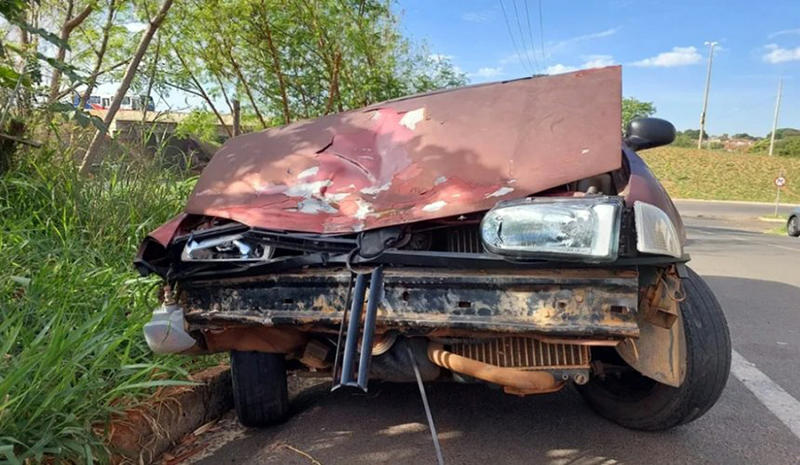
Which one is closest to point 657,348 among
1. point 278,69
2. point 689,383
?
point 689,383

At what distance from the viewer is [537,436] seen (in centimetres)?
275

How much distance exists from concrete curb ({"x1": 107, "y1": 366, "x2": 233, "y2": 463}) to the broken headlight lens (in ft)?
2.68

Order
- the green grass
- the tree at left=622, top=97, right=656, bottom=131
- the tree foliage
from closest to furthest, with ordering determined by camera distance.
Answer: the tree foliage, the green grass, the tree at left=622, top=97, right=656, bottom=131

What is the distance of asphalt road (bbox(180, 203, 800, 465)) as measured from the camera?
8.45 ft

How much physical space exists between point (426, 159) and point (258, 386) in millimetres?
1287

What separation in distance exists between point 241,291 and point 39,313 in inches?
54.6

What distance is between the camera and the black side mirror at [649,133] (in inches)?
115

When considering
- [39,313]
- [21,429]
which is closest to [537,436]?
[21,429]

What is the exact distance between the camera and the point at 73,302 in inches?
127

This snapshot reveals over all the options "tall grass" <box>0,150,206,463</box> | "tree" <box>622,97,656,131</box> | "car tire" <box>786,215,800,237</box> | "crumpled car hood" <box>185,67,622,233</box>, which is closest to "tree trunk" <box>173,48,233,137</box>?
"tall grass" <box>0,150,206,463</box>

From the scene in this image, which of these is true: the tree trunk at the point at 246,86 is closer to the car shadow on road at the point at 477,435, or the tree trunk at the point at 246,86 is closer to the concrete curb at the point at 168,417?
the concrete curb at the point at 168,417

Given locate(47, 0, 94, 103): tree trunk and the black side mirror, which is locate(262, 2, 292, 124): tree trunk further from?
the black side mirror

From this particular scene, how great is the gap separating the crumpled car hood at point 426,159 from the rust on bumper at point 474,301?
21cm

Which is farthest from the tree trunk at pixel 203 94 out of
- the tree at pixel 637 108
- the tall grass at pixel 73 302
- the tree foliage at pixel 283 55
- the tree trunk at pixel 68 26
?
the tree at pixel 637 108
